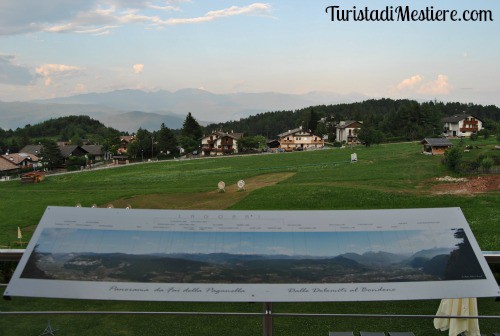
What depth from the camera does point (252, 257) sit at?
598 centimetres

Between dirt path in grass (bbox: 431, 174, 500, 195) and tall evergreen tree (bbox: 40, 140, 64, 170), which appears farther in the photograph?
tall evergreen tree (bbox: 40, 140, 64, 170)

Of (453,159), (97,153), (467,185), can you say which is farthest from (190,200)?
(97,153)

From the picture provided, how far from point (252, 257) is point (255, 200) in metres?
22.7

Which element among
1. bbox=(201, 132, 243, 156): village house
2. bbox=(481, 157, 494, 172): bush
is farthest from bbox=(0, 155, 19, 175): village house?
bbox=(481, 157, 494, 172): bush

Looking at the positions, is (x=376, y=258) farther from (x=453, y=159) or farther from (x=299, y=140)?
(x=299, y=140)

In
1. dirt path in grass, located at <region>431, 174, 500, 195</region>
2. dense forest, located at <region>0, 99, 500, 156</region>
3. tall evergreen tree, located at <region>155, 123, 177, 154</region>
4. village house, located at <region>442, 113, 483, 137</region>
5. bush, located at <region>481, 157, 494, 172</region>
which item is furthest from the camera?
village house, located at <region>442, 113, 483, 137</region>

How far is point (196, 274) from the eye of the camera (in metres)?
5.77

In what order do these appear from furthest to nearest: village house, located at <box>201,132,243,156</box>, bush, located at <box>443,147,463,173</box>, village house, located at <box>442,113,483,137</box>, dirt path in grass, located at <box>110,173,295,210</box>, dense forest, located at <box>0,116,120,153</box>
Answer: dense forest, located at <box>0,116,120,153</box> < village house, located at <box>201,132,243,156</box> < village house, located at <box>442,113,483,137</box> < bush, located at <box>443,147,463,173</box> < dirt path in grass, located at <box>110,173,295,210</box>

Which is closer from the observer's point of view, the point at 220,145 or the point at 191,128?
the point at 220,145

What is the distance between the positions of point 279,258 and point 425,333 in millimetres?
3194

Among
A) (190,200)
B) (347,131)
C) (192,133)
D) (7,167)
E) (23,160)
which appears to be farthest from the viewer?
(192,133)

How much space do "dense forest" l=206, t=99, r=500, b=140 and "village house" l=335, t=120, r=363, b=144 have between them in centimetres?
179

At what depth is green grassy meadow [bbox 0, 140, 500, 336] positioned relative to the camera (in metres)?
7.96

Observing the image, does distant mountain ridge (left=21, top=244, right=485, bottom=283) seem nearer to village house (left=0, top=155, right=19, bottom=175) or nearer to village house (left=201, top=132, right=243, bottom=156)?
village house (left=0, top=155, right=19, bottom=175)
